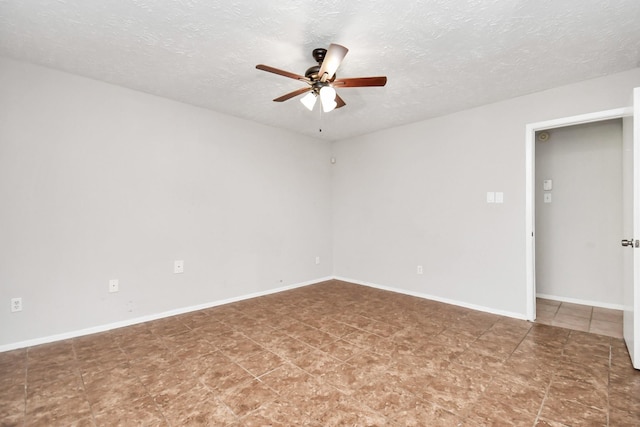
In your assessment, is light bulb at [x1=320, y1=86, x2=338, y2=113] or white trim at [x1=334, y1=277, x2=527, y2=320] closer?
light bulb at [x1=320, y1=86, x2=338, y2=113]

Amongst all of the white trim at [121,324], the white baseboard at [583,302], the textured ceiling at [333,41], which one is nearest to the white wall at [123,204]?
the white trim at [121,324]

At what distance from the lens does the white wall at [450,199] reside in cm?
315

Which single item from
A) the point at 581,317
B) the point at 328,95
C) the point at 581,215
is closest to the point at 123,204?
the point at 328,95

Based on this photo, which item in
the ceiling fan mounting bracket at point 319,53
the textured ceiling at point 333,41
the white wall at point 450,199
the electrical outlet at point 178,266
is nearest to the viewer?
the textured ceiling at point 333,41

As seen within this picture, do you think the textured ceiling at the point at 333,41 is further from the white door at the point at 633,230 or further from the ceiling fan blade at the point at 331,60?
the white door at the point at 633,230

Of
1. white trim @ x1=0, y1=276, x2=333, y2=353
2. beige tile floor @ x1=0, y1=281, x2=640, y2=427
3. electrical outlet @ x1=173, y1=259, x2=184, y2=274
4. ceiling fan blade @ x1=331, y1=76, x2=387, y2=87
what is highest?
ceiling fan blade @ x1=331, y1=76, x2=387, y2=87

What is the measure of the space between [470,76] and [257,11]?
1981 millimetres

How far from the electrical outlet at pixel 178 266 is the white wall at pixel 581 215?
458 centimetres

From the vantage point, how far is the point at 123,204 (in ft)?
9.75

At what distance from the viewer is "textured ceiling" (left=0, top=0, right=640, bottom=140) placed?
181cm

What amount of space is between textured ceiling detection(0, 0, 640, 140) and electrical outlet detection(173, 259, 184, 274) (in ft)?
6.07

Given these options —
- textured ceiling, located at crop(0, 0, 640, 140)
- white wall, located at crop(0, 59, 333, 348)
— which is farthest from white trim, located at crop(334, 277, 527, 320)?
textured ceiling, located at crop(0, 0, 640, 140)

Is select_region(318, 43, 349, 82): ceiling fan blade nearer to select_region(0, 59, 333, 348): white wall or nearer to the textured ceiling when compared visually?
the textured ceiling

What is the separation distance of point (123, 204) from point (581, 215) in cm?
531
